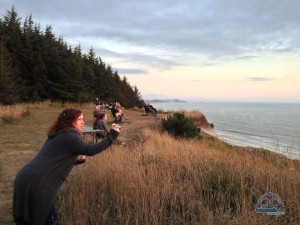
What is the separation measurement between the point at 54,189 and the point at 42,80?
121 ft

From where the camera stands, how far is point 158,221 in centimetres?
416

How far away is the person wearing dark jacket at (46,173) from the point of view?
3059 mm

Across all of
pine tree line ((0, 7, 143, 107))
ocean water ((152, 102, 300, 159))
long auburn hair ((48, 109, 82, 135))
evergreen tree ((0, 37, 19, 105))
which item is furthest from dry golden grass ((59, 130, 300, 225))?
pine tree line ((0, 7, 143, 107))

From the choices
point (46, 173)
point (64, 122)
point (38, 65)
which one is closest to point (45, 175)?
point (46, 173)

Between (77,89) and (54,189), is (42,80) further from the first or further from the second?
(54,189)

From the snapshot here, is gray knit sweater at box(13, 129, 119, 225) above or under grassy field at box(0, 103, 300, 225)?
above

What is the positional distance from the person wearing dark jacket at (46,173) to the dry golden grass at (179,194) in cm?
108

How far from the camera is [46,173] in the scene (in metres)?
3.09

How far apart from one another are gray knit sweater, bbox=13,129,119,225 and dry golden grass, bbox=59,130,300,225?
3.57 feet

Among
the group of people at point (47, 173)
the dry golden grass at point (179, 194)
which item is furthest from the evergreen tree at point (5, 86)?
the group of people at point (47, 173)

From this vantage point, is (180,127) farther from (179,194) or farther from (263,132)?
(263,132)

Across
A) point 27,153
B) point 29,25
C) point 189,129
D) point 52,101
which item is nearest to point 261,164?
point 27,153

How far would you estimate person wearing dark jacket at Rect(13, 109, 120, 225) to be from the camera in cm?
306

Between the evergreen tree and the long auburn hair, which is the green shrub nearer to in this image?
the long auburn hair
